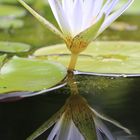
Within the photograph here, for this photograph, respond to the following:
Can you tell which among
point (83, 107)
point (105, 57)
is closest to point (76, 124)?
point (83, 107)

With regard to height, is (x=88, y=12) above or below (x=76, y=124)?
above

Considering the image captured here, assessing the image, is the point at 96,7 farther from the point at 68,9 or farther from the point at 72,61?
the point at 72,61

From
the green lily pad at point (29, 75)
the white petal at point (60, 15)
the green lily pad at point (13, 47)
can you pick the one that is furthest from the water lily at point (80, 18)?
the green lily pad at point (13, 47)

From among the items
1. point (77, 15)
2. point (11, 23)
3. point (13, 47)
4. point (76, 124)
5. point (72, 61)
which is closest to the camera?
point (76, 124)

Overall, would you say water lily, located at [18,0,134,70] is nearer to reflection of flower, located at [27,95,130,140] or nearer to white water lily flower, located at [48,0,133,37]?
white water lily flower, located at [48,0,133,37]

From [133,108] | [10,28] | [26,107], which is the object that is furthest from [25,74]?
[10,28]

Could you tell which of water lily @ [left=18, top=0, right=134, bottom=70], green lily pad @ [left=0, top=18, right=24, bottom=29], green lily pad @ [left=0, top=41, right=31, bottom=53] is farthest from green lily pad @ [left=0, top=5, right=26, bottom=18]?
water lily @ [left=18, top=0, right=134, bottom=70]

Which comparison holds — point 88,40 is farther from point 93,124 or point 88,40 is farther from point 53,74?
point 93,124

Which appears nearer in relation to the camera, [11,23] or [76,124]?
[76,124]

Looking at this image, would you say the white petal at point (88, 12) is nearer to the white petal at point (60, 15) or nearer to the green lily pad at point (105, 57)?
the white petal at point (60, 15)
